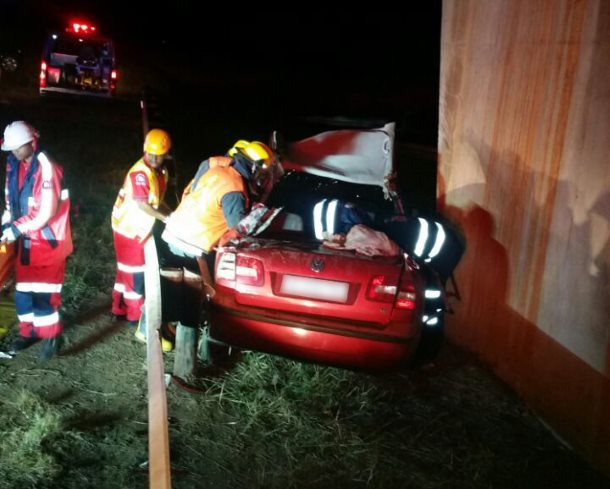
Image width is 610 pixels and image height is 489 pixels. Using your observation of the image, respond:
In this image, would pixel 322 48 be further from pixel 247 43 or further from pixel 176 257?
pixel 176 257

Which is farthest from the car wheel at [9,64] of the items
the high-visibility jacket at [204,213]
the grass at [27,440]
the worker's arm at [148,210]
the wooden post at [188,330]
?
the grass at [27,440]

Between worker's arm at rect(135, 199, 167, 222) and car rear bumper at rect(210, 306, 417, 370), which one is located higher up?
worker's arm at rect(135, 199, 167, 222)

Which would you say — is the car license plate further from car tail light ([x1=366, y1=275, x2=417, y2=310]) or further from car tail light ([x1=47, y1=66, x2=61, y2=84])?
car tail light ([x1=47, y1=66, x2=61, y2=84])

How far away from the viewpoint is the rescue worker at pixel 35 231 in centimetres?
515

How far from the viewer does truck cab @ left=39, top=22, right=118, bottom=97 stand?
16.2m

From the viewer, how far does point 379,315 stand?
475cm

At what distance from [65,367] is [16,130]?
1768 millimetres

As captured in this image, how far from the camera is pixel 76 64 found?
16.2 metres

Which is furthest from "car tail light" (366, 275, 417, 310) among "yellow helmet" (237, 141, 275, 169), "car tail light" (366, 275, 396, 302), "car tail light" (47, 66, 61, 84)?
"car tail light" (47, 66, 61, 84)

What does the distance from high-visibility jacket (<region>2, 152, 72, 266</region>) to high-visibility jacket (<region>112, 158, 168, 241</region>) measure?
601 millimetres

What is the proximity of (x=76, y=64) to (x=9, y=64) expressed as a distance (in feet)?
15.9

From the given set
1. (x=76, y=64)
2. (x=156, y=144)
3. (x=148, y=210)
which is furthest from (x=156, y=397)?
(x=76, y=64)

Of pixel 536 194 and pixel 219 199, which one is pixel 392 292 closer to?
pixel 536 194

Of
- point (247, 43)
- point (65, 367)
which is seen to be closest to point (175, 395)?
point (65, 367)
